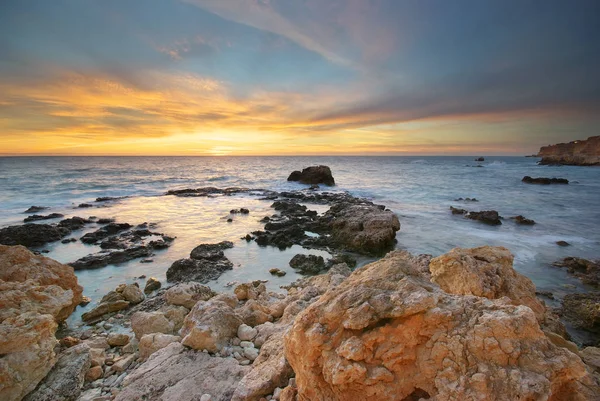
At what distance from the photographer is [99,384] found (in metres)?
4.20

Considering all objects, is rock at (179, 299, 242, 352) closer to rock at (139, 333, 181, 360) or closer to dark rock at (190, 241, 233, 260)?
rock at (139, 333, 181, 360)

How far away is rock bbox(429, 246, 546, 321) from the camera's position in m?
4.02

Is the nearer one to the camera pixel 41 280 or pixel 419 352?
pixel 419 352

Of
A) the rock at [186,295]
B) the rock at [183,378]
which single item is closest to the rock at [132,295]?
the rock at [186,295]

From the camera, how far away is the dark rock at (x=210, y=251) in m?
11.5

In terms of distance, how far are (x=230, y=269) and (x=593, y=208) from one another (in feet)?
90.0

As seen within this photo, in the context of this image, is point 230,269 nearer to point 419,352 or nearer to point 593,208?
point 419,352

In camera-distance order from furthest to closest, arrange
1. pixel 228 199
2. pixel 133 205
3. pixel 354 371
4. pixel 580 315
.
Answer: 1. pixel 228 199
2. pixel 133 205
3. pixel 580 315
4. pixel 354 371

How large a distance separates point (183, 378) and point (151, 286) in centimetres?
619

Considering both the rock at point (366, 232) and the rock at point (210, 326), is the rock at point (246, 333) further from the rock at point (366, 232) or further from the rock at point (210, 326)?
the rock at point (366, 232)

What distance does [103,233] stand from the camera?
15.0m

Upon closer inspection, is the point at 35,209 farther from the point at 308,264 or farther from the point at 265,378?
the point at 265,378

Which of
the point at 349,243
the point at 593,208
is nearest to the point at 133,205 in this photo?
the point at 349,243

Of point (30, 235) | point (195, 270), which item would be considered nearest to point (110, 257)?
point (195, 270)
